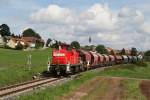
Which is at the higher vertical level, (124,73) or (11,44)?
(11,44)

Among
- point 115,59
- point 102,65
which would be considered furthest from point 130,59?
point 102,65

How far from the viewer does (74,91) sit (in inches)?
1124

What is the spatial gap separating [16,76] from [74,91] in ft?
34.7

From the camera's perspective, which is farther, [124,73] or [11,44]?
[11,44]

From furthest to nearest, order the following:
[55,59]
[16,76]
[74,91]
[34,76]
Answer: [55,59], [34,76], [16,76], [74,91]

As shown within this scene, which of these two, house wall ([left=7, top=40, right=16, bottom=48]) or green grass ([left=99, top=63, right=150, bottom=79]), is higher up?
house wall ([left=7, top=40, right=16, bottom=48])

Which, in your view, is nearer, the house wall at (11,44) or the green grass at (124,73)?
the green grass at (124,73)

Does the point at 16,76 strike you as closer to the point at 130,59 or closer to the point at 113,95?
the point at 113,95

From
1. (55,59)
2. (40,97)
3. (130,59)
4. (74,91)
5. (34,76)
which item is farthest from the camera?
(130,59)

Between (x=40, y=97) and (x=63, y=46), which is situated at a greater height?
(x=63, y=46)

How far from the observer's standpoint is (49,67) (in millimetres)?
42531

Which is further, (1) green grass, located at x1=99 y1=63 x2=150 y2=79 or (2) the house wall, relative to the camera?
(2) the house wall

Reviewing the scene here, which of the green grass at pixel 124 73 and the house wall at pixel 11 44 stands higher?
the house wall at pixel 11 44

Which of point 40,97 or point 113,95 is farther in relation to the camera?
point 113,95
